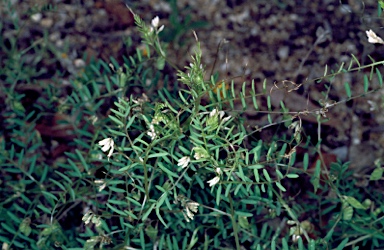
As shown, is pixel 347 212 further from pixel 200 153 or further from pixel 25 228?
pixel 25 228

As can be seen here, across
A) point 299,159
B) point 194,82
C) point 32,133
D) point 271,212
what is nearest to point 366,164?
point 299,159

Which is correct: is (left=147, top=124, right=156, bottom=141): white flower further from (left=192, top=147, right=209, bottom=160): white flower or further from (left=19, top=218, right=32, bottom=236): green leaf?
(left=19, top=218, right=32, bottom=236): green leaf

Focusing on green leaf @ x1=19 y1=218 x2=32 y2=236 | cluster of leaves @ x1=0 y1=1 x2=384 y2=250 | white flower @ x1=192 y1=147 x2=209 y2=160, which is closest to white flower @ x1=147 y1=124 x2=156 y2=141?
cluster of leaves @ x1=0 y1=1 x2=384 y2=250

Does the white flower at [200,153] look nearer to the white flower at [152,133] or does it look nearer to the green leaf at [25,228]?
the white flower at [152,133]

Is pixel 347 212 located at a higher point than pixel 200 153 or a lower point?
lower

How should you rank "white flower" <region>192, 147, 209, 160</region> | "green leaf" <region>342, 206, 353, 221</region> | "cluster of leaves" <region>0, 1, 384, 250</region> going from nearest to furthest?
"white flower" <region>192, 147, 209, 160</region> < "cluster of leaves" <region>0, 1, 384, 250</region> < "green leaf" <region>342, 206, 353, 221</region>

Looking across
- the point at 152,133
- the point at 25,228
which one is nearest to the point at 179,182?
the point at 152,133

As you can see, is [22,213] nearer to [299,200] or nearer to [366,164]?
[299,200]

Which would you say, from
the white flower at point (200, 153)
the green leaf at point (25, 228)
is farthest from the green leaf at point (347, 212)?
the green leaf at point (25, 228)

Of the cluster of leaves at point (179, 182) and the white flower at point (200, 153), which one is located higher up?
the white flower at point (200, 153)
